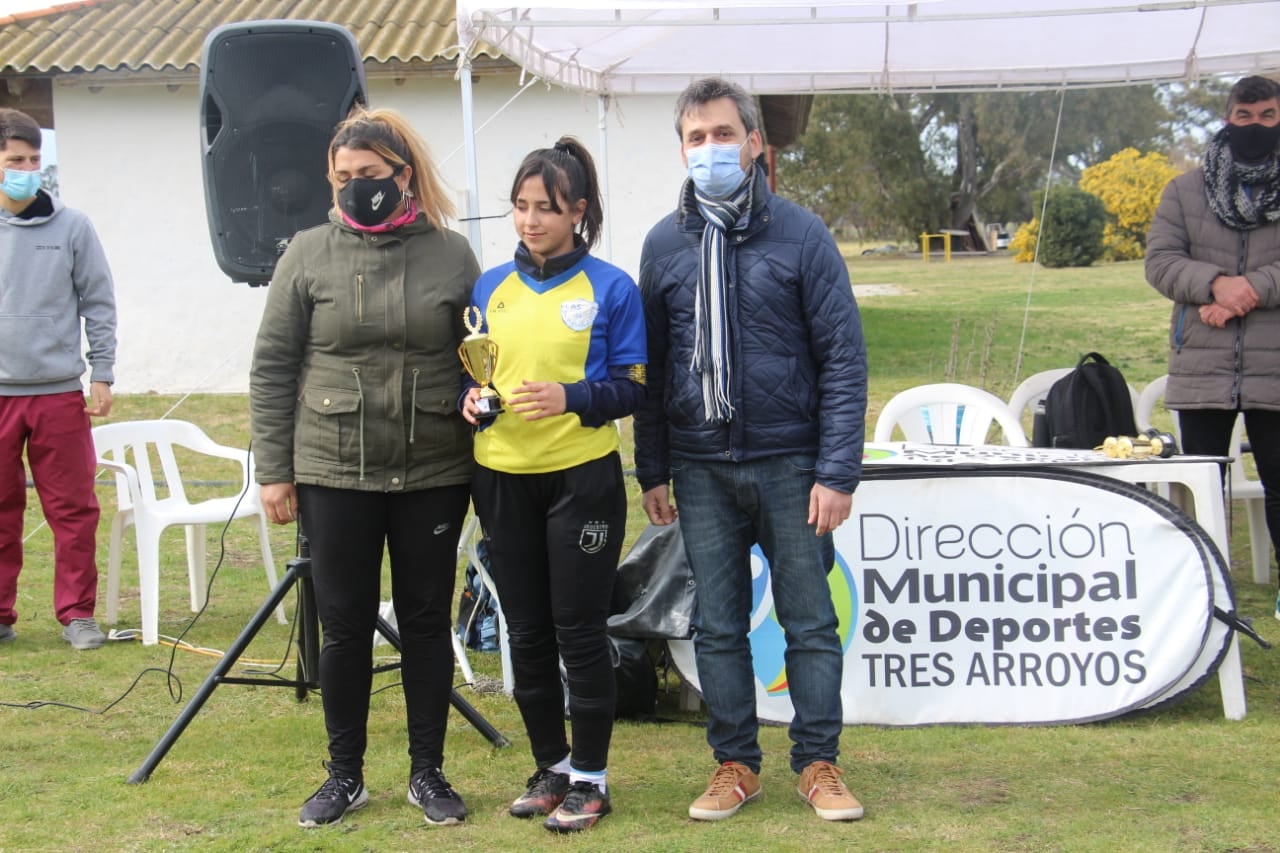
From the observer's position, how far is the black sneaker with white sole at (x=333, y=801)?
345cm

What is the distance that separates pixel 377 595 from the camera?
11.5 feet

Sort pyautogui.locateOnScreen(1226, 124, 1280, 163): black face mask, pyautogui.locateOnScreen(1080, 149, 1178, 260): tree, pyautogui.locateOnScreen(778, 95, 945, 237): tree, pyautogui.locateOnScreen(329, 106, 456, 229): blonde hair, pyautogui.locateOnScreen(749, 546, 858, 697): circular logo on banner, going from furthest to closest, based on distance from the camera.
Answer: pyautogui.locateOnScreen(778, 95, 945, 237): tree
pyautogui.locateOnScreen(1080, 149, 1178, 260): tree
pyautogui.locateOnScreen(1226, 124, 1280, 163): black face mask
pyautogui.locateOnScreen(749, 546, 858, 697): circular logo on banner
pyautogui.locateOnScreen(329, 106, 456, 229): blonde hair

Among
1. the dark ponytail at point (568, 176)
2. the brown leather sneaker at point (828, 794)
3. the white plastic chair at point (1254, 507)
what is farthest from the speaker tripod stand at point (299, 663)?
the white plastic chair at point (1254, 507)

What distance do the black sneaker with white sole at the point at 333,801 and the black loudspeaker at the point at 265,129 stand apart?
171 cm

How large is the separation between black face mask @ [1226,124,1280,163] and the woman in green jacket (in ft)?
9.55

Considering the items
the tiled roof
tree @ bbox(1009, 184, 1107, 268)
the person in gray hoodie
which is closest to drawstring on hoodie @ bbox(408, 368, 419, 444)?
the person in gray hoodie

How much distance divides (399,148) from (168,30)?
10.5m

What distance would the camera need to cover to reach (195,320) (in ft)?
41.3

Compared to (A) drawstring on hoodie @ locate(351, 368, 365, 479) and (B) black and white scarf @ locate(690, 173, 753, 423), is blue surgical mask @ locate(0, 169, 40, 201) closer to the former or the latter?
(A) drawstring on hoodie @ locate(351, 368, 365, 479)

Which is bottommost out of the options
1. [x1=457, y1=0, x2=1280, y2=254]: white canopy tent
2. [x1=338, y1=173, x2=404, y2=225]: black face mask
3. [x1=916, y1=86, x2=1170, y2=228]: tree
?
[x1=338, y1=173, x2=404, y2=225]: black face mask

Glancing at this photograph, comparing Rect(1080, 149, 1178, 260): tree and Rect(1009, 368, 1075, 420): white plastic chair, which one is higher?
Rect(1080, 149, 1178, 260): tree

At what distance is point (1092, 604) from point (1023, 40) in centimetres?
402

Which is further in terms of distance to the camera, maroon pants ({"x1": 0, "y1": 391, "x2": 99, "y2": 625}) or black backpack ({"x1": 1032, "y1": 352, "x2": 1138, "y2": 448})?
maroon pants ({"x1": 0, "y1": 391, "x2": 99, "y2": 625})

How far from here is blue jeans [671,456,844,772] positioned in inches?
134
